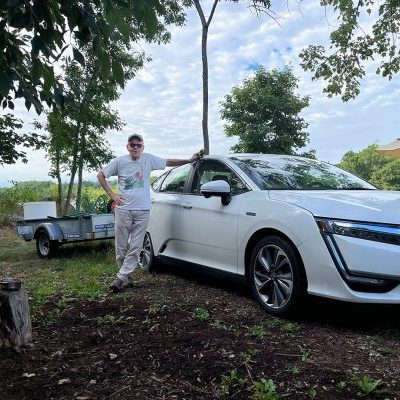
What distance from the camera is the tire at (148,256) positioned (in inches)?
241

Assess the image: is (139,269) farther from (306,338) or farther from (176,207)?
(306,338)

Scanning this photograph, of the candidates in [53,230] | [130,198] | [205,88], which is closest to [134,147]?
[130,198]

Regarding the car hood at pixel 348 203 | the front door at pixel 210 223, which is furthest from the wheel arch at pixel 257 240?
the car hood at pixel 348 203

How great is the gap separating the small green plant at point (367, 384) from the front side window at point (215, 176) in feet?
7.50

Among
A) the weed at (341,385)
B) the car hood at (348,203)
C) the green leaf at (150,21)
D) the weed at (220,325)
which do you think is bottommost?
the weed at (341,385)

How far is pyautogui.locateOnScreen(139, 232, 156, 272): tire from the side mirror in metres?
1.68

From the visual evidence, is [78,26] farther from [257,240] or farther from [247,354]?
[257,240]

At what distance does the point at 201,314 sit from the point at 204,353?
2.99 feet

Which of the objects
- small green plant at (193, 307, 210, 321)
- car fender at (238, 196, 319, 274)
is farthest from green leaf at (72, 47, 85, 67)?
small green plant at (193, 307, 210, 321)

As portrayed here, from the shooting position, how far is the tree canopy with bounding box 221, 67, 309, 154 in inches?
702

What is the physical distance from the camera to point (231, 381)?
2.83 meters

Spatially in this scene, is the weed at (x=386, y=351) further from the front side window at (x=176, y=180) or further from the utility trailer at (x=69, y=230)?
the utility trailer at (x=69, y=230)

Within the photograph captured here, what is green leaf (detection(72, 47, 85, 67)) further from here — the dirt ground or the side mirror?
the side mirror

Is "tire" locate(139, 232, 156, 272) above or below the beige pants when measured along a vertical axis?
below
